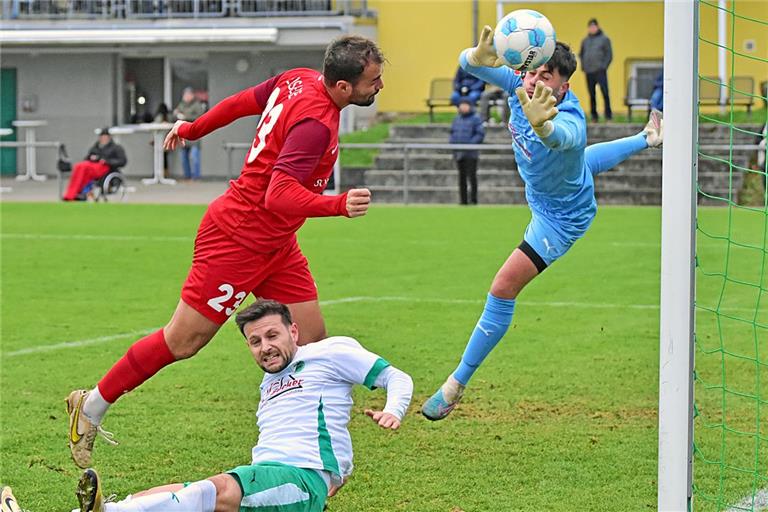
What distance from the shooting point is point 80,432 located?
19.0ft

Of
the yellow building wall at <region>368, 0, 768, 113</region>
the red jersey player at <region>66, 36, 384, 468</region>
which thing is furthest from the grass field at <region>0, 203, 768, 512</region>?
the yellow building wall at <region>368, 0, 768, 113</region>

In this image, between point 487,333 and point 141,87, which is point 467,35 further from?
point 487,333

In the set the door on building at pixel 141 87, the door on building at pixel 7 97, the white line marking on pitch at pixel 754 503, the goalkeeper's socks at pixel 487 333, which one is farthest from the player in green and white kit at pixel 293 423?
the door on building at pixel 7 97

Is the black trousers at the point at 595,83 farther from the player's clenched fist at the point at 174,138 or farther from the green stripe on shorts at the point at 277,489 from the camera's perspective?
the green stripe on shorts at the point at 277,489

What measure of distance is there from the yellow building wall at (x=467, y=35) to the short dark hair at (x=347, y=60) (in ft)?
79.0

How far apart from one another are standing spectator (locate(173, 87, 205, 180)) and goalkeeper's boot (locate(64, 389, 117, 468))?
23455 millimetres

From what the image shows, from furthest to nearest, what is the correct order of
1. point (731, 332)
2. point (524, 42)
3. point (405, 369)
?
point (731, 332) → point (405, 369) → point (524, 42)

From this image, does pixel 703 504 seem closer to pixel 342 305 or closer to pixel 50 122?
pixel 342 305

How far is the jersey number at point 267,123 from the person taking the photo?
5648mm

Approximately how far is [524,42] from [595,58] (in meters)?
20.0

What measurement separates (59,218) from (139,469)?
14294 mm

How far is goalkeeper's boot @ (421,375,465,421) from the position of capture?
6523 mm

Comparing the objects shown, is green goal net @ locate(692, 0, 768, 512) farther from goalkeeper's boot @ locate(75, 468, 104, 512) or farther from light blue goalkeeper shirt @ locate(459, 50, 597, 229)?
goalkeeper's boot @ locate(75, 468, 104, 512)

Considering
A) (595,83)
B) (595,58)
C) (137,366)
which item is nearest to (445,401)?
(137,366)
